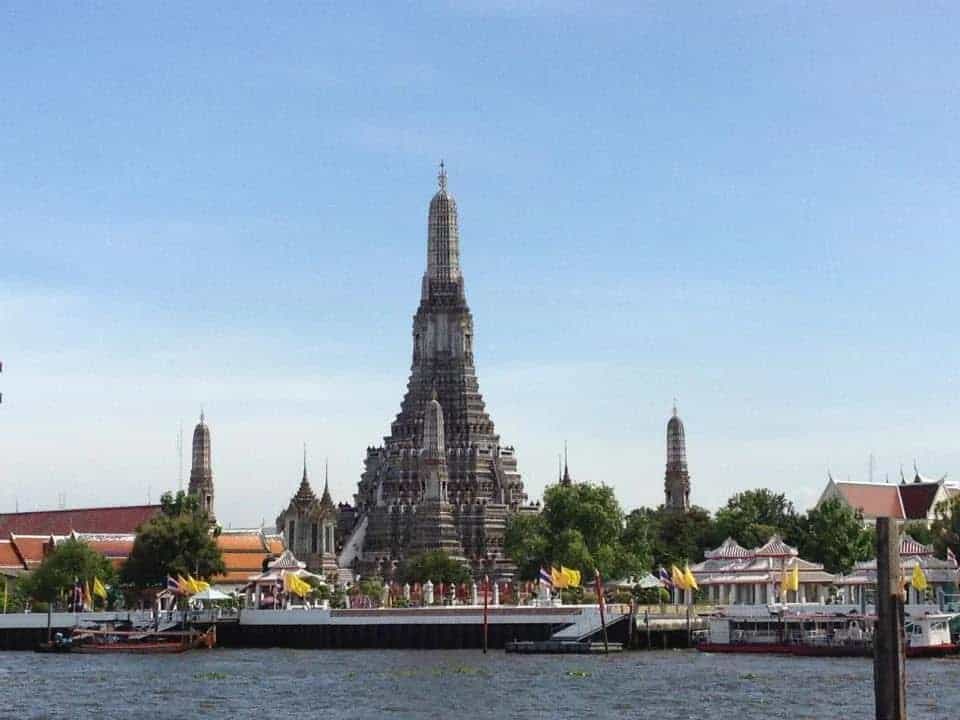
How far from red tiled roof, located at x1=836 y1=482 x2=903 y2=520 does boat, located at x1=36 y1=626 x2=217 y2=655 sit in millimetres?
71485

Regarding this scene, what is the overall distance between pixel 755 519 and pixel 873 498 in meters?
24.9

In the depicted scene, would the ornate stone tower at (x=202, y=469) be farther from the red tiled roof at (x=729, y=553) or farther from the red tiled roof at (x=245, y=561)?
the red tiled roof at (x=729, y=553)

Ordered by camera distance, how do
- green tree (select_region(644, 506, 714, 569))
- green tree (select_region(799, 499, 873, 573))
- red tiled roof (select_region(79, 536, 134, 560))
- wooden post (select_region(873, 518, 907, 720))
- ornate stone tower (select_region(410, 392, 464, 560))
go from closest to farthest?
wooden post (select_region(873, 518, 907, 720))
green tree (select_region(799, 499, 873, 573))
green tree (select_region(644, 506, 714, 569))
red tiled roof (select_region(79, 536, 134, 560))
ornate stone tower (select_region(410, 392, 464, 560))

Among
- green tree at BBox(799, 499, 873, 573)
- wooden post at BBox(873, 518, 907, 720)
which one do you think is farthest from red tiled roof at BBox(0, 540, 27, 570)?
wooden post at BBox(873, 518, 907, 720)

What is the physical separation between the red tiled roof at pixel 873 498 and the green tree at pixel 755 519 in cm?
1630

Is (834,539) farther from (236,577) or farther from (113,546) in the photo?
(113,546)

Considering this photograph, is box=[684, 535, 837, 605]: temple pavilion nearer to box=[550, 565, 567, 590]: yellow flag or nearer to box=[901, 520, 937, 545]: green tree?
box=[901, 520, 937, 545]: green tree

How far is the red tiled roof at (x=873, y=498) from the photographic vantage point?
165m

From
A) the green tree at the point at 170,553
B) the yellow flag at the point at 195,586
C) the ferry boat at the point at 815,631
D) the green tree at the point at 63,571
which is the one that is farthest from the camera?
the green tree at the point at 63,571

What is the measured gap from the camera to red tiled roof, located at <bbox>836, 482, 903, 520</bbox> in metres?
165

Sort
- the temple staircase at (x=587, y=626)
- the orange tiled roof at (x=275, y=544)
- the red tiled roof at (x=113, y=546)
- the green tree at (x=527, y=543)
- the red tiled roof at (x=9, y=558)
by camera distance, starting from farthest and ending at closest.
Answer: the orange tiled roof at (x=275, y=544), the red tiled roof at (x=9, y=558), the red tiled roof at (x=113, y=546), the green tree at (x=527, y=543), the temple staircase at (x=587, y=626)

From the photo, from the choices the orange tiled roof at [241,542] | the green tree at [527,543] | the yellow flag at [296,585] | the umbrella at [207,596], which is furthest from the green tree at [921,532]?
the orange tiled roof at [241,542]

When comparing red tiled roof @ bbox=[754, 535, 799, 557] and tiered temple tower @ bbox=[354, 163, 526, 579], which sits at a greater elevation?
tiered temple tower @ bbox=[354, 163, 526, 579]

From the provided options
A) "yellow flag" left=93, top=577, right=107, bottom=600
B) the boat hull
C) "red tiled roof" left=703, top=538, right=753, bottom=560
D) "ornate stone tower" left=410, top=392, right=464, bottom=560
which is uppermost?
"ornate stone tower" left=410, top=392, right=464, bottom=560
